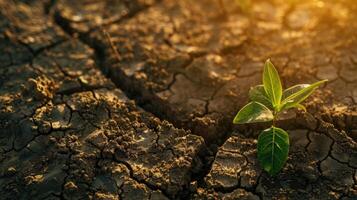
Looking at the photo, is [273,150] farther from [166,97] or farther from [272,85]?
[166,97]

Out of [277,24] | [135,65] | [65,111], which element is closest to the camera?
[65,111]

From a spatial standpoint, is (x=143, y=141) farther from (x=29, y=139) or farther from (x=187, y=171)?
(x=29, y=139)

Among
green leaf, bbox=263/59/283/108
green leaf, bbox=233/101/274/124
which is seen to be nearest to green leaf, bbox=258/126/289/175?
green leaf, bbox=233/101/274/124

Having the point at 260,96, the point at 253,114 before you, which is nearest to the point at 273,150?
the point at 253,114

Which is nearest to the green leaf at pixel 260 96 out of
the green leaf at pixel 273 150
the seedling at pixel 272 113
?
the seedling at pixel 272 113

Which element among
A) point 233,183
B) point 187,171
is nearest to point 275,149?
point 233,183

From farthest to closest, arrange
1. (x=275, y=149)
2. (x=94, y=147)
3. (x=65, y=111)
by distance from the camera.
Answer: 1. (x=65, y=111)
2. (x=94, y=147)
3. (x=275, y=149)
